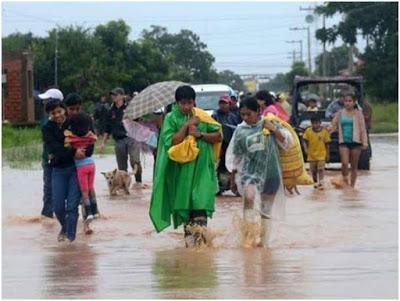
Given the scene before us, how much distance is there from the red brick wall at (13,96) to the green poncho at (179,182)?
134 feet

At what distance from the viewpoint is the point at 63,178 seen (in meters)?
12.3

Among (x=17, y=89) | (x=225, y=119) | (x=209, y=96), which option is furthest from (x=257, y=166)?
(x=17, y=89)

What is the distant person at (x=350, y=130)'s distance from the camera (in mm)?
18094

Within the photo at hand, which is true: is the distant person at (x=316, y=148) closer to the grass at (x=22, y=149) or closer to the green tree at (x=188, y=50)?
the grass at (x=22, y=149)

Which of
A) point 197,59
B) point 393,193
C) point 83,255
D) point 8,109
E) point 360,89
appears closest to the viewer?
point 83,255

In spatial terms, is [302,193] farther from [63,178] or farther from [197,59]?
[197,59]

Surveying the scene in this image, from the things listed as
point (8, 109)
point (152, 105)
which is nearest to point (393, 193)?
point (152, 105)

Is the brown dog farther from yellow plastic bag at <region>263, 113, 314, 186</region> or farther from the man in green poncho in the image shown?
the man in green poncho

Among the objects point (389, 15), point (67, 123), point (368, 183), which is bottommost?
point (368, 183)

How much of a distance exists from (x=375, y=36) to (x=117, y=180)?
155ft

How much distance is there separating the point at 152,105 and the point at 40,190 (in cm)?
427

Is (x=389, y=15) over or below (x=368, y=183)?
over

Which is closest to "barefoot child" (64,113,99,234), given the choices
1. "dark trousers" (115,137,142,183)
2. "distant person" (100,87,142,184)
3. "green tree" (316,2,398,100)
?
"distant person" (100,87,142,184)

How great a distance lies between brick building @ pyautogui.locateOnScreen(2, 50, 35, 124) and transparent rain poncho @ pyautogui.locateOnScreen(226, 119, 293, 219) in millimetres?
40156
